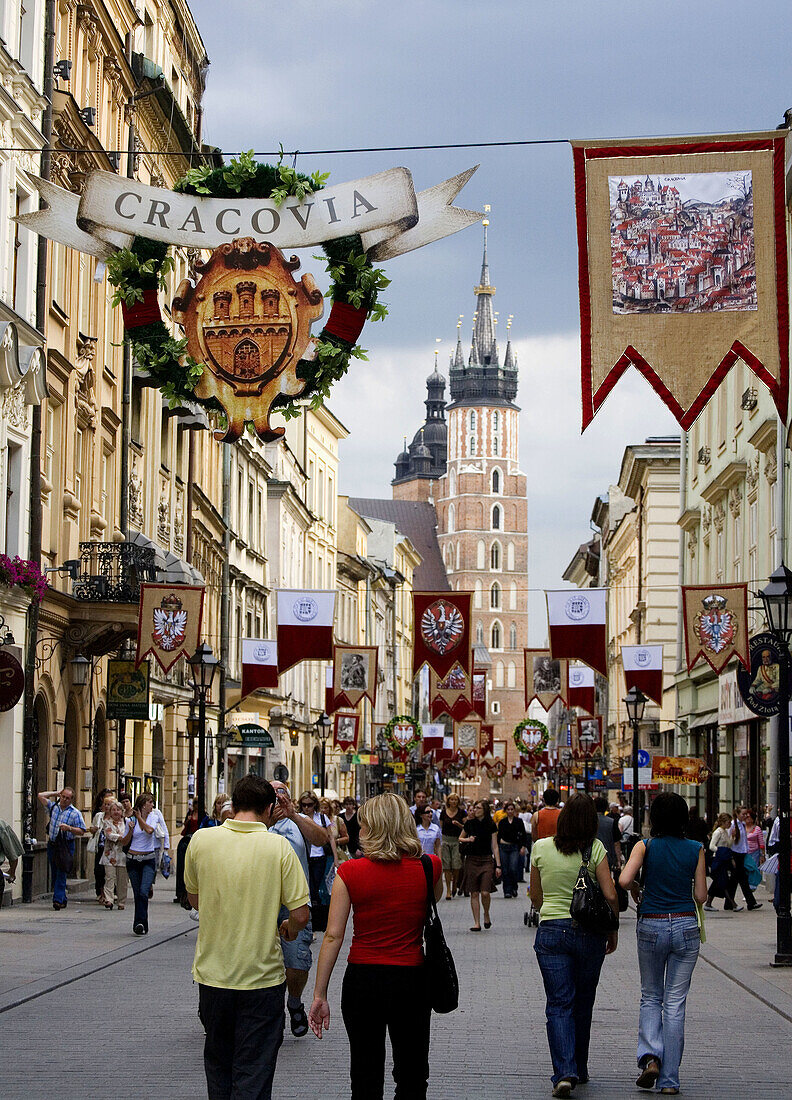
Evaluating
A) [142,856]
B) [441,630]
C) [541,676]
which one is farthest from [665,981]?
[541,676]

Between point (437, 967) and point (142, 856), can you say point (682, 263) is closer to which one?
point (437, 967)

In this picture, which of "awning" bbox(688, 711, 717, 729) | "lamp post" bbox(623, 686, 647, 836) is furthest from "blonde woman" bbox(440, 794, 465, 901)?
"awning" bbox(688, 711, 717, 729)

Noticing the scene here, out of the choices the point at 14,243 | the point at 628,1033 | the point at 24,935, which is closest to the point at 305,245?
the point at 628,1033

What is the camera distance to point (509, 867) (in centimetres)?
3344

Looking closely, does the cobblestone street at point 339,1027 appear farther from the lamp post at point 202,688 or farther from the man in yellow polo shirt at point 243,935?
the lamp post at point 202,688

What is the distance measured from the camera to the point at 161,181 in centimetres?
3844

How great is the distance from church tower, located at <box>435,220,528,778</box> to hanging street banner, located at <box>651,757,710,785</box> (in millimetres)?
131553

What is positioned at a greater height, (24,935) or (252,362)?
(252,362)

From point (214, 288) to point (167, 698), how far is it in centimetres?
2588

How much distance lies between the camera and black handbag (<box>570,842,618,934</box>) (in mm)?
10156

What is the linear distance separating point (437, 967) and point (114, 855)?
731 inches

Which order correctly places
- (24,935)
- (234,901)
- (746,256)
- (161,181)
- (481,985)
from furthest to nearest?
1. (161,181)
2. (24,935)
3. (481,985)
4. (746,256)
5. (234,901)

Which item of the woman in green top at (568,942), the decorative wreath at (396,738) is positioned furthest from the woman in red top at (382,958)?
the decorative wreath at (396,738)

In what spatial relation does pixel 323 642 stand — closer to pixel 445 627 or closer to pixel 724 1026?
pixel 445 627
